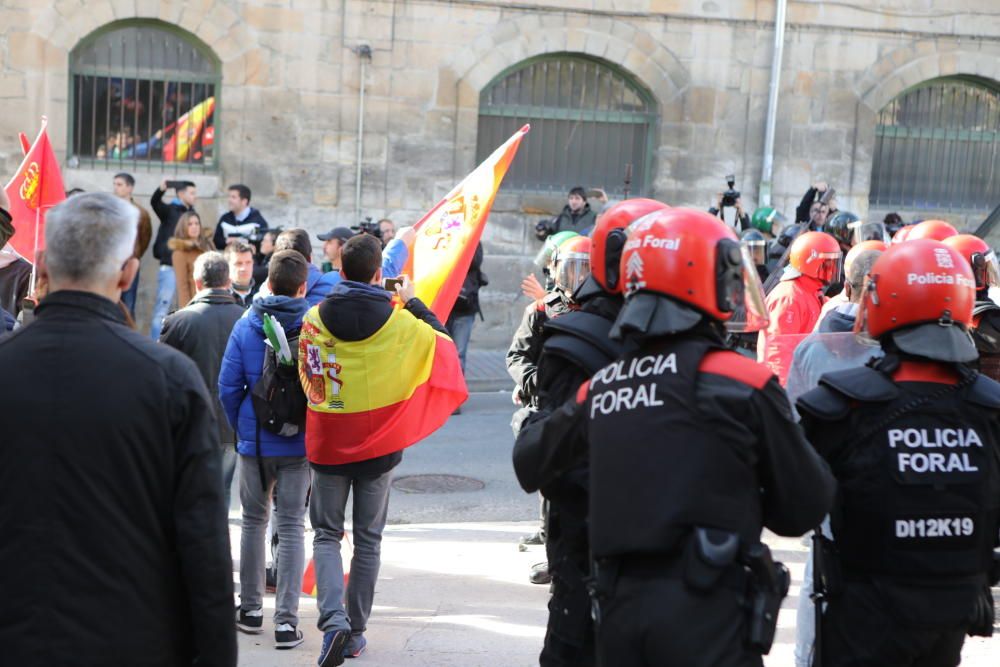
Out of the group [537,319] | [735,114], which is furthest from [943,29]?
[537,319]

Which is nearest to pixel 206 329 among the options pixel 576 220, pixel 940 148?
pixel 576 220

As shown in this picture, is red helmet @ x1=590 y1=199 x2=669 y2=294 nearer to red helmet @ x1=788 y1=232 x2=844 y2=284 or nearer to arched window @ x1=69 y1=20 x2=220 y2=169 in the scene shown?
red helmet @ x1=788 y1=232 x2=844 y2=284

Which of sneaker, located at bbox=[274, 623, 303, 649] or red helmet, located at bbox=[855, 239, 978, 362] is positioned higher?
red helmet, located at bbox=[855, 239, 978, 362]

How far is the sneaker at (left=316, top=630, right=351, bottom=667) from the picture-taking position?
17.7ft

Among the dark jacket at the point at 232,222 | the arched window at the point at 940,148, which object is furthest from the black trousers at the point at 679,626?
the arched window at the point at 940,148

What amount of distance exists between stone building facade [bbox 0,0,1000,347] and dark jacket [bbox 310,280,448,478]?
9.10 metres

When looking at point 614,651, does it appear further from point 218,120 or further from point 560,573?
point 218,120

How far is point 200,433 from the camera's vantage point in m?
3.12

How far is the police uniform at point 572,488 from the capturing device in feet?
12.5

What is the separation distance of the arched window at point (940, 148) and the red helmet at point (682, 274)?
13878 mm

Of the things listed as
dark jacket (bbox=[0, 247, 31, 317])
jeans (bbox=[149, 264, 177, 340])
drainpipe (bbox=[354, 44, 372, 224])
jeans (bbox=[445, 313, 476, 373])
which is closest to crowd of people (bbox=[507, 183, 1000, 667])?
dark jacket (bbox=[0, 247, 31, 317])

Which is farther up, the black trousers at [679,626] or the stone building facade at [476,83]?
the stone building facade at [476,83]

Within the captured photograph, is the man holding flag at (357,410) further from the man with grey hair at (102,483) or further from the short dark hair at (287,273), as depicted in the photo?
the man with grey hair at (102,483)

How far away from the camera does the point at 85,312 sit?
121 inches
